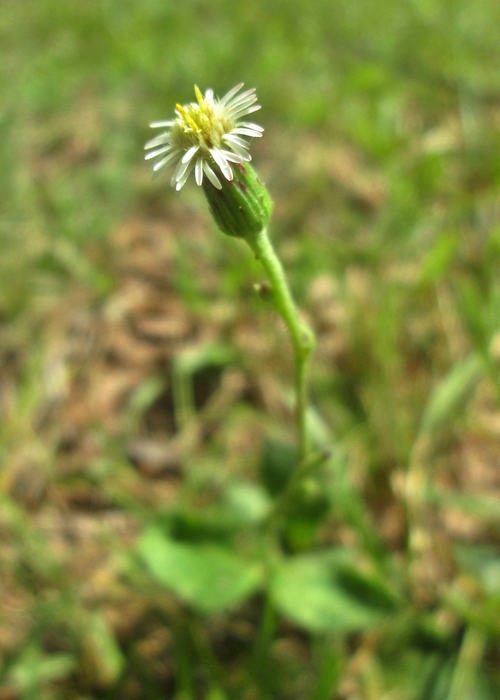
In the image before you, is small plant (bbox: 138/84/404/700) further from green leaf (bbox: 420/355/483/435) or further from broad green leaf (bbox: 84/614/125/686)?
green leaf (bbox: 420/355/483/435)

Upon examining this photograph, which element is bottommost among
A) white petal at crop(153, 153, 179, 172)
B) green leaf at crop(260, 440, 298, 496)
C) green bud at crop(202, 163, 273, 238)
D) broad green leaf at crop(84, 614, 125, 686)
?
broad green leaf at crop(84, 614, 125, 686)

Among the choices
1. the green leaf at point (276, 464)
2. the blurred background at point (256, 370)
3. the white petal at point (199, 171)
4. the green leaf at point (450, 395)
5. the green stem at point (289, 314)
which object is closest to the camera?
the white petal at point (199, 171)

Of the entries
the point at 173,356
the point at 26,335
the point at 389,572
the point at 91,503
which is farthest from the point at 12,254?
the point at 389,572

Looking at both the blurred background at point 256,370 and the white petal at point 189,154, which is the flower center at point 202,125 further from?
the blurred background at point 256,370

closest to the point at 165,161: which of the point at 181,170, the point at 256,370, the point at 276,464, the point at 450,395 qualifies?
the point at 181,170

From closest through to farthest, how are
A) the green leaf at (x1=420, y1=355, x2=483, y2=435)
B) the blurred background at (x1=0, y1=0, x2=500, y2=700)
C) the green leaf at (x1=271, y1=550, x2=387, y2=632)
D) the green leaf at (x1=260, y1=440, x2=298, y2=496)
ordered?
the green leaf at (x1=271, y1=550, x2=387, y2=632), the blurred background at (x1=0, y1=0, x2=500, y2=700), the green leaf at (x1=260, y1=440, x2=298, y2=496), the green leaf at (x1=420, y1=355, x2=483, y2=435)

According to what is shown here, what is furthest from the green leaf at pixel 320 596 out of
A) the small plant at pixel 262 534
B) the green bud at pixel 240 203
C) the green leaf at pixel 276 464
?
the green bud at pixel 240 203

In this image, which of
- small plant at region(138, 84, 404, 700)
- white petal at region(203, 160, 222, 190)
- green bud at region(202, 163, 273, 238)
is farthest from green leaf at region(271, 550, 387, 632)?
white petal at region(203, 160, 222, 190)
